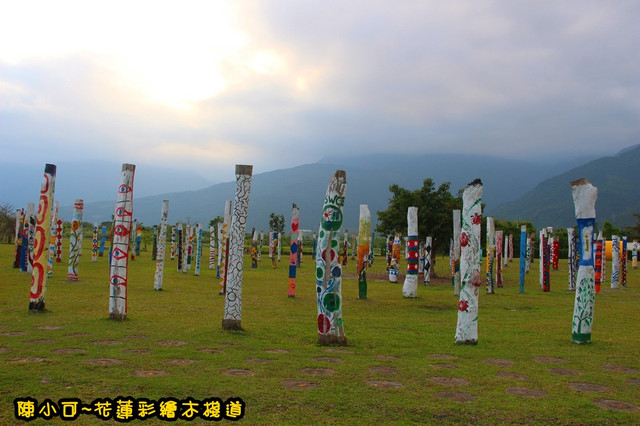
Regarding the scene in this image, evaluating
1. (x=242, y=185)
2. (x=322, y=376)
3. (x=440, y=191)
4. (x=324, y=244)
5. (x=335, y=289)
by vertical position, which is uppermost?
(x=440, y=191)

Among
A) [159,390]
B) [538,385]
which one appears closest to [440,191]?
[538,385]

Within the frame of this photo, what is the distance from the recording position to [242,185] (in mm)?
9984

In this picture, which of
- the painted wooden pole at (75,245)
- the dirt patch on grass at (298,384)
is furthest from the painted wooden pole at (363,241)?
the dirt patch on grass at (298,384)

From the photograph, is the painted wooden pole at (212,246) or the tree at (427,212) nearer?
the tree at (427,212)

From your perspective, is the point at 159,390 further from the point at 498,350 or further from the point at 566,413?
the point at 498,350

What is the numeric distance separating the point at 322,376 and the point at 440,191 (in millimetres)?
21098

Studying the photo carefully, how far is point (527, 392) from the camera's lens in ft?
20.0

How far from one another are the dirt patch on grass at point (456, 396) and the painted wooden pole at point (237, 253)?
4.70 m

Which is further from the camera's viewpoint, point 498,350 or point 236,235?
point 236,235

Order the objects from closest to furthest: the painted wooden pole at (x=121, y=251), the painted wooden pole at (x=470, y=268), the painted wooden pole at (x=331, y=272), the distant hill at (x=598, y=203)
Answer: the painted wooden pole at (x=331, y=272) < the painted wooden pole at (x=470, y=268) < the painted wooden pole at (x=121, y=251) < the distant hill at (x=598, y=203)

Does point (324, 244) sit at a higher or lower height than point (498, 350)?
higher

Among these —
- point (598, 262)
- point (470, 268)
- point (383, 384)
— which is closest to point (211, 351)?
point (383, 384)

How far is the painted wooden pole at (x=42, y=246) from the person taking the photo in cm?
1041

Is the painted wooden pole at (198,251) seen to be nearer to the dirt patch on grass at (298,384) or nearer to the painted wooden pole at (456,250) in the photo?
the painted wooden pole at (456,250)
